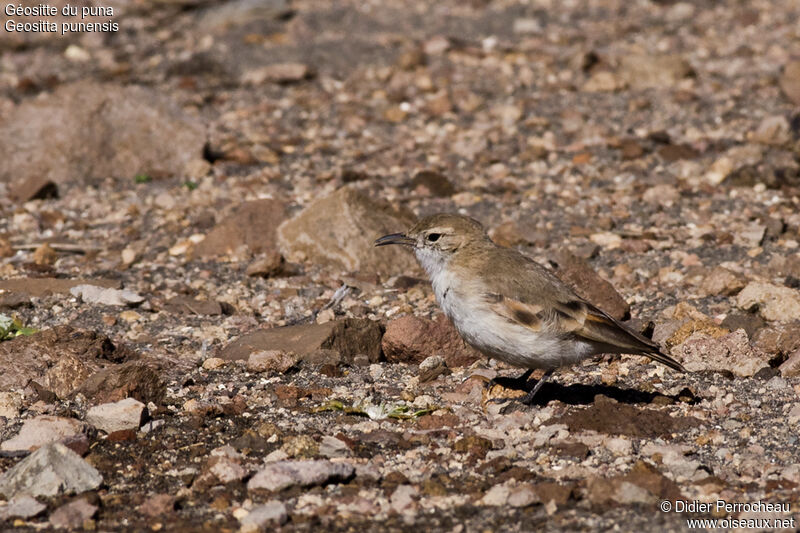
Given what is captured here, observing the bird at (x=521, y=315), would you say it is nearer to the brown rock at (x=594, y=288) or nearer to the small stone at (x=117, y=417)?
the brown rock at (x=594, y=288)

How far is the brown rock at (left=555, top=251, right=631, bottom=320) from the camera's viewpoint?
7.80 meters

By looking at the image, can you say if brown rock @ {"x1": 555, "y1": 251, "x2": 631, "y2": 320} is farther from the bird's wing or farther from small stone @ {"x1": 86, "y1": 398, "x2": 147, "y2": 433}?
small stone @ {"x1": 86, "y1": 398, "x2": 147, "y2": 433}

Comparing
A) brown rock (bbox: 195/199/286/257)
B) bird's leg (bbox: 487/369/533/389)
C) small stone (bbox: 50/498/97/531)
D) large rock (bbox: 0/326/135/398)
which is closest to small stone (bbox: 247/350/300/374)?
large rock (bbox: 0/326/135/398)

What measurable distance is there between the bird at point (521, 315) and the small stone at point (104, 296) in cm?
263

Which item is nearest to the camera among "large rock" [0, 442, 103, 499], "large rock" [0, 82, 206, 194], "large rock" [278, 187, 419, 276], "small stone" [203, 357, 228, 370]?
"large rock" [0, 442, 103, 499]

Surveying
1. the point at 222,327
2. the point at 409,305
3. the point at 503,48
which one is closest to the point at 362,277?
the point at 409,305

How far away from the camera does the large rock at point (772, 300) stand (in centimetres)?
758

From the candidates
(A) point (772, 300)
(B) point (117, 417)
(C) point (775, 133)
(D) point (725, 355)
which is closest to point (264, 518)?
(B) point (117, 417)

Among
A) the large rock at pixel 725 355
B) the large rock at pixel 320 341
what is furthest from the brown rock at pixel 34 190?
the large rock at pixel 725 355

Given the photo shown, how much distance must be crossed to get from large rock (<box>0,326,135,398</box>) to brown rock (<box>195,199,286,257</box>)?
2.07 m

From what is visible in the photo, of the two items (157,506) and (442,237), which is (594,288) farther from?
(157,506)

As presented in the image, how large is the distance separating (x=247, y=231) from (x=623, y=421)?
4286mm

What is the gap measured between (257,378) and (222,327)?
0.94 meters

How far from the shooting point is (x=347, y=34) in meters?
14.5
